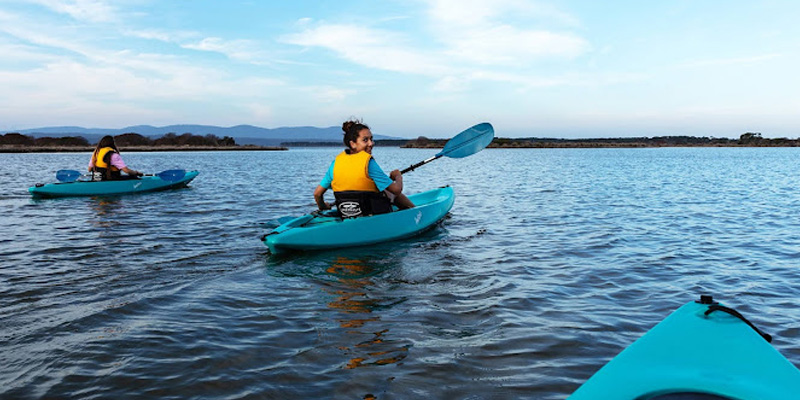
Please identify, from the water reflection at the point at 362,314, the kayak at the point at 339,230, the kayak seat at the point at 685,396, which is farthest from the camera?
the kayak at the point at 339,230

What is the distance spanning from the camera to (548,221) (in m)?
10.1

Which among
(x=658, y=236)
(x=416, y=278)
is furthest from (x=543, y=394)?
(x=658, y=236)

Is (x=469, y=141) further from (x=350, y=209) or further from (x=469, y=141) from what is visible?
(x=350, y=209)

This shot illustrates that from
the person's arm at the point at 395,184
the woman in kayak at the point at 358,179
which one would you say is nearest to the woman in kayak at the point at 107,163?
the woman in kayak at the point at 358,179

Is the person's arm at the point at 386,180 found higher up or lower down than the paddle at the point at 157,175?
higher up

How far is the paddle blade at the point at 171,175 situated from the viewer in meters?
15.9

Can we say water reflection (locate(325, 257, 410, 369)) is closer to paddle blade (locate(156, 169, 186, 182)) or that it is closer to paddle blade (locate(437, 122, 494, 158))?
paddle blade (locate(437, 122, 494, 158))

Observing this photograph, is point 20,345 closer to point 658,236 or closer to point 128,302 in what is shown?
point 128,302

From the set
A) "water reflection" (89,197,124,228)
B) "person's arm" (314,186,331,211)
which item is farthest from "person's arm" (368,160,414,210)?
"water reflection" (89,197,124,228)

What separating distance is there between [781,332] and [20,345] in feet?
17.8

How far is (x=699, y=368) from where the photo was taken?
2.11 meters

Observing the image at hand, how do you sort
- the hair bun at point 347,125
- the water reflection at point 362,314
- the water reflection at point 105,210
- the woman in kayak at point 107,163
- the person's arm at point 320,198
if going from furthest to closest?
1. the woman in kayak at point 107,163
2. the water reflection at point 105,210
3. the person's arm at point 320,198
4. the hair bun at point 347,125
5. the water reflection at point 362,314

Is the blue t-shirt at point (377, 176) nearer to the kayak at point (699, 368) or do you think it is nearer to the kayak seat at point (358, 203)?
the kayak seat at point (358, 203)

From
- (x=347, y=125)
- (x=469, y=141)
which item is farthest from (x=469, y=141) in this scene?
(x=347, y=125)
